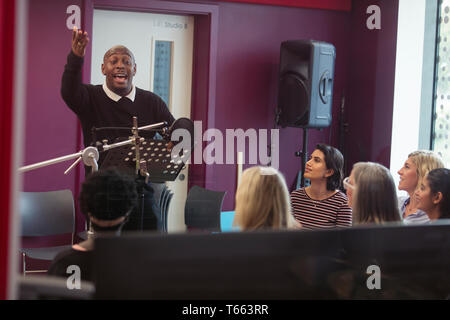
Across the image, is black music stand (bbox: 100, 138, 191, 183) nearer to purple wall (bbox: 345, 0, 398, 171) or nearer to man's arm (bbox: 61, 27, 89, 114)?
man's arm (bbox: 61, 27, 89, 114)

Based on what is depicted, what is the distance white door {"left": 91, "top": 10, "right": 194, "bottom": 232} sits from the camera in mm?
4875

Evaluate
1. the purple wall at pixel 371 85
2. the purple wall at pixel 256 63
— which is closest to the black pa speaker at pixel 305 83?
the purple wall at pixel 256 63

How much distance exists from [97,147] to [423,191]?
5.02 feet

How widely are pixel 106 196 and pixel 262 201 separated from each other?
51cm

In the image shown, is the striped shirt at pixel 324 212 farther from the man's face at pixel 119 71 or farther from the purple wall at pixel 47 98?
the purple wall at pixel 47 98

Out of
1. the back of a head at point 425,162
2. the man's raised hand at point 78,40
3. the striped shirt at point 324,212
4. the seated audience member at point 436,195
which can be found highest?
the man's raised hand at point 78,40

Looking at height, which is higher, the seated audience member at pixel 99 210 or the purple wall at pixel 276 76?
the purple wall at pixel 276 76

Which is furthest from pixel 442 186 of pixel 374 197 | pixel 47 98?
pixel 47 98

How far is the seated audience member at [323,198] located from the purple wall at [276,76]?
63.1 inches

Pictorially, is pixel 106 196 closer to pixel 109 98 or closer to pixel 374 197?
pixel 374 197

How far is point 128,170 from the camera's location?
2.83 m

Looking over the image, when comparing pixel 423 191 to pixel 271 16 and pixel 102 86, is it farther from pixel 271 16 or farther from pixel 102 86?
pixel 271 16

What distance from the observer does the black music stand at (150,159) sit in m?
2.92
